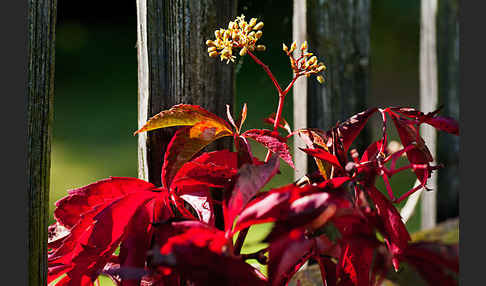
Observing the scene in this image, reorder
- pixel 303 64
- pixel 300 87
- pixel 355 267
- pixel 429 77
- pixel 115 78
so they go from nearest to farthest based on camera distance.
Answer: pixel 355 267
pixel 303 64
pixel 300 87
pixel 429 77
pixel 115 78

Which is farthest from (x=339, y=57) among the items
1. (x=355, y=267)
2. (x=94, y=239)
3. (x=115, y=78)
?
(x=115, y=78)

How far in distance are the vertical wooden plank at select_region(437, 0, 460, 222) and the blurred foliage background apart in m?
2.51

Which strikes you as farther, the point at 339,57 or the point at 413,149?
the point at 339,57

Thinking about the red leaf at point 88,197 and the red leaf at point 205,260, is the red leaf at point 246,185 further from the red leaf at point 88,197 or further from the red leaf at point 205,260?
the red leaf at point 88,197

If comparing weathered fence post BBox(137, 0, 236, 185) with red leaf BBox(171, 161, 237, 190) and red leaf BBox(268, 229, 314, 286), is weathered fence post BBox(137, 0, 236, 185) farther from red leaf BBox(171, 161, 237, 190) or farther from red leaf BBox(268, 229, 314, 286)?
red leaf BBox(268, 229, 314, 286)

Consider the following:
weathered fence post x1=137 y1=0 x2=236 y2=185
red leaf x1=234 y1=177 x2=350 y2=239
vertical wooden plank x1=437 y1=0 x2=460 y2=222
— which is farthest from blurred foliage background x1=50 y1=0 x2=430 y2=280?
red leaf x1=234 y1=177 x2=350 y2=239

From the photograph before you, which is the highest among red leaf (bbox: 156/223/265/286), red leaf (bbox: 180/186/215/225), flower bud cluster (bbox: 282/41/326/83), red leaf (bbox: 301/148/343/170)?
flower bud cluster (bbox: 282/41/326/83)

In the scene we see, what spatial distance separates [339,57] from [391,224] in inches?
31.8

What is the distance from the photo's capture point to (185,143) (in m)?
0.76

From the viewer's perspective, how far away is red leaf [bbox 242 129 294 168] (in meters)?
0.73

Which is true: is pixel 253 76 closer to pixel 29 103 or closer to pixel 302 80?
pixel 302 80

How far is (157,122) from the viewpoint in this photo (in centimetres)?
73

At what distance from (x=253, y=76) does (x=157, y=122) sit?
7.59 metres

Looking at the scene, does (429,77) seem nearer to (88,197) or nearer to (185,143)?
(185,143)
